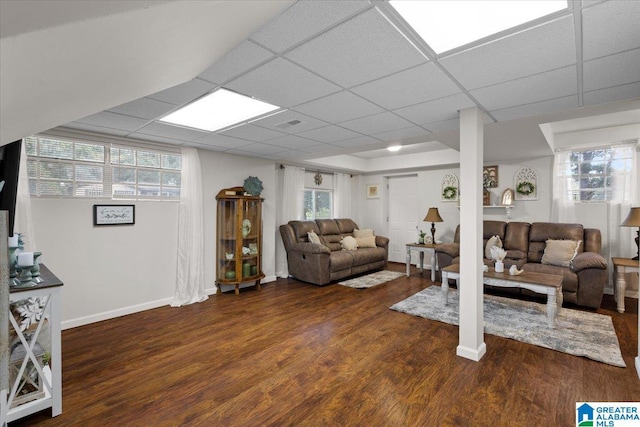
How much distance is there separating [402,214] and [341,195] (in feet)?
5.25

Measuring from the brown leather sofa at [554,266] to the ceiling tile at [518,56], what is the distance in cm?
330

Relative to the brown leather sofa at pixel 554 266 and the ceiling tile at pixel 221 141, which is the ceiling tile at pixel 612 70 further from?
the ceiling tile at pixel 221 141

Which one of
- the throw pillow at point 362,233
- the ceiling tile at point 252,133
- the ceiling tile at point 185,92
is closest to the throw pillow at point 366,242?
the throw pillow at point 362,233

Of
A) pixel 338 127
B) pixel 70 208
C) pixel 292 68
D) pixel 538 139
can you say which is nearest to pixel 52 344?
pixel 70 208

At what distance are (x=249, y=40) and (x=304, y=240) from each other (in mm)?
4451

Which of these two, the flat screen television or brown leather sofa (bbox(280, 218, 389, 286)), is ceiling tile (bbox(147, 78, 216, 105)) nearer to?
the flat screen television

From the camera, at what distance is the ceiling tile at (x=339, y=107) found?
2400 millimetres

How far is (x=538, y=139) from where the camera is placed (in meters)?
3.87

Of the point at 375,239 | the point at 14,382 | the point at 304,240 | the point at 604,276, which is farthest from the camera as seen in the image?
the point at 375,239

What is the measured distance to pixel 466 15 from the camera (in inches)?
54.7

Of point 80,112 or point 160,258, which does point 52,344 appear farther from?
point 160,258

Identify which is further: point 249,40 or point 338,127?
point 338,127

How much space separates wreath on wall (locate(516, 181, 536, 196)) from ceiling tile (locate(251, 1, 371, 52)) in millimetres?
5412

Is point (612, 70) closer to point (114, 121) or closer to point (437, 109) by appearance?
point (437, 109)
